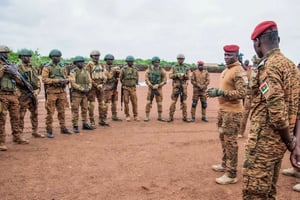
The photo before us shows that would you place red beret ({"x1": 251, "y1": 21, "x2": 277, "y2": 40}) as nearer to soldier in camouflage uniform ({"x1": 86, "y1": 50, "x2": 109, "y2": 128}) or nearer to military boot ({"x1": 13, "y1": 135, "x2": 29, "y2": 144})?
military boot ({"x1": 13, "y1": 135, "x2": 29, "y2": 144})

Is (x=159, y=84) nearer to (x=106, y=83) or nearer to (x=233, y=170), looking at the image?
(x=106, y=83)

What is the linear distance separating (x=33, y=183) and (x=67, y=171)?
2.33 feet

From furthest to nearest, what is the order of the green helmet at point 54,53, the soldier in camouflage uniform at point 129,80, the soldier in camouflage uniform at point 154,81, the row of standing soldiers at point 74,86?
the soldier in camouflage uniform at point 154,81
the soldier in camouflage uniform at point 129,80
the green helmet at point 54,53
the row of standing soldiers at point 74,86

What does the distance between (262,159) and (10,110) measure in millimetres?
6120

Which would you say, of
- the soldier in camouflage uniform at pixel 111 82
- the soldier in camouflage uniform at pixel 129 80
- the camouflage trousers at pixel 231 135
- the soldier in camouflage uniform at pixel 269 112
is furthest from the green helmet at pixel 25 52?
the soldier in camouflage uniform at pixel 269 112

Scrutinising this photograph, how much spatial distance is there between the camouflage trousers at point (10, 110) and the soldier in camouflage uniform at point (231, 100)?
4707mm

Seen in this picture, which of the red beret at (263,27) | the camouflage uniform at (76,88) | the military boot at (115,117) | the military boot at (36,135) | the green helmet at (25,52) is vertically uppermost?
the green helmet at (25,52)

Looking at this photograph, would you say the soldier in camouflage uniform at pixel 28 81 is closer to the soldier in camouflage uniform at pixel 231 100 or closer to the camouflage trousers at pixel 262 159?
the soldier in camouflage uniform at pixel 231 100

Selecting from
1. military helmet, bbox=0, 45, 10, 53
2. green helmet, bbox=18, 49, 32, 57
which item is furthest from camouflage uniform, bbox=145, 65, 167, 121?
military helmet, bbox=0, 45, 10, 53

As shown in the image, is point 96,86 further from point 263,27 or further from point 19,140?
point 263,27

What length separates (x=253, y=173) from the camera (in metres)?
2.73

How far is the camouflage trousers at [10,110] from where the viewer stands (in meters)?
6.76

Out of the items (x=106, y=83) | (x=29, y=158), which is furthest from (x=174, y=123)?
(x=29, y=158)

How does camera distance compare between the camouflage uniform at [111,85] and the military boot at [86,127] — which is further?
the camouflage uniform at [111,85]
